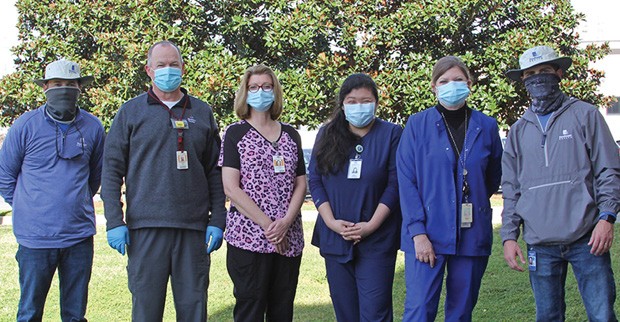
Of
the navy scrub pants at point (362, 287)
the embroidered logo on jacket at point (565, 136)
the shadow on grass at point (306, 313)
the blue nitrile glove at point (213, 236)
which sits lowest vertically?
the shadow on grass at point (306, 313)

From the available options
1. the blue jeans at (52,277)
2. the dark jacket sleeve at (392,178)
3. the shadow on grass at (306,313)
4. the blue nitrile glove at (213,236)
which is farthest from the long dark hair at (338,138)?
the shadow on grass at (306,313)

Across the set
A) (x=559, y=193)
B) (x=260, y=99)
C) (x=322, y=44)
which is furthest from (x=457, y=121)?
(x=322, y=44)

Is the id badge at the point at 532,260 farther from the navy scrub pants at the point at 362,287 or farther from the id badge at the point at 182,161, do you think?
the id badge at the point at 182,161

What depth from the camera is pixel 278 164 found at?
489 cm

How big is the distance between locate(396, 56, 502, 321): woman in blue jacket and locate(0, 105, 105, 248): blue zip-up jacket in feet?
7.81

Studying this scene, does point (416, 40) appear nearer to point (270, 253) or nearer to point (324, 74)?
point (324, 74)

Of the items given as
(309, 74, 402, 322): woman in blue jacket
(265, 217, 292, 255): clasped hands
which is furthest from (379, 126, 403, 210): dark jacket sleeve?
(265, 217, 292, 255): clasped hands

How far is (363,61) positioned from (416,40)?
63.4 inches

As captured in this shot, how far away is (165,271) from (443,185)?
1937 mm

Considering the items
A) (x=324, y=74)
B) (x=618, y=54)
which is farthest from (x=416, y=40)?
(x=618, y=54)

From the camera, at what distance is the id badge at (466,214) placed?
448 cm

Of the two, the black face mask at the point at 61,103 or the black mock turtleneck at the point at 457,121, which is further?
the black face mask at the point at 61,103

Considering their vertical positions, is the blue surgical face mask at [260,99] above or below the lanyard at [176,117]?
above

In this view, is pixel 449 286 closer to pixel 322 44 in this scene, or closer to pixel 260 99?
pixel 260 99
